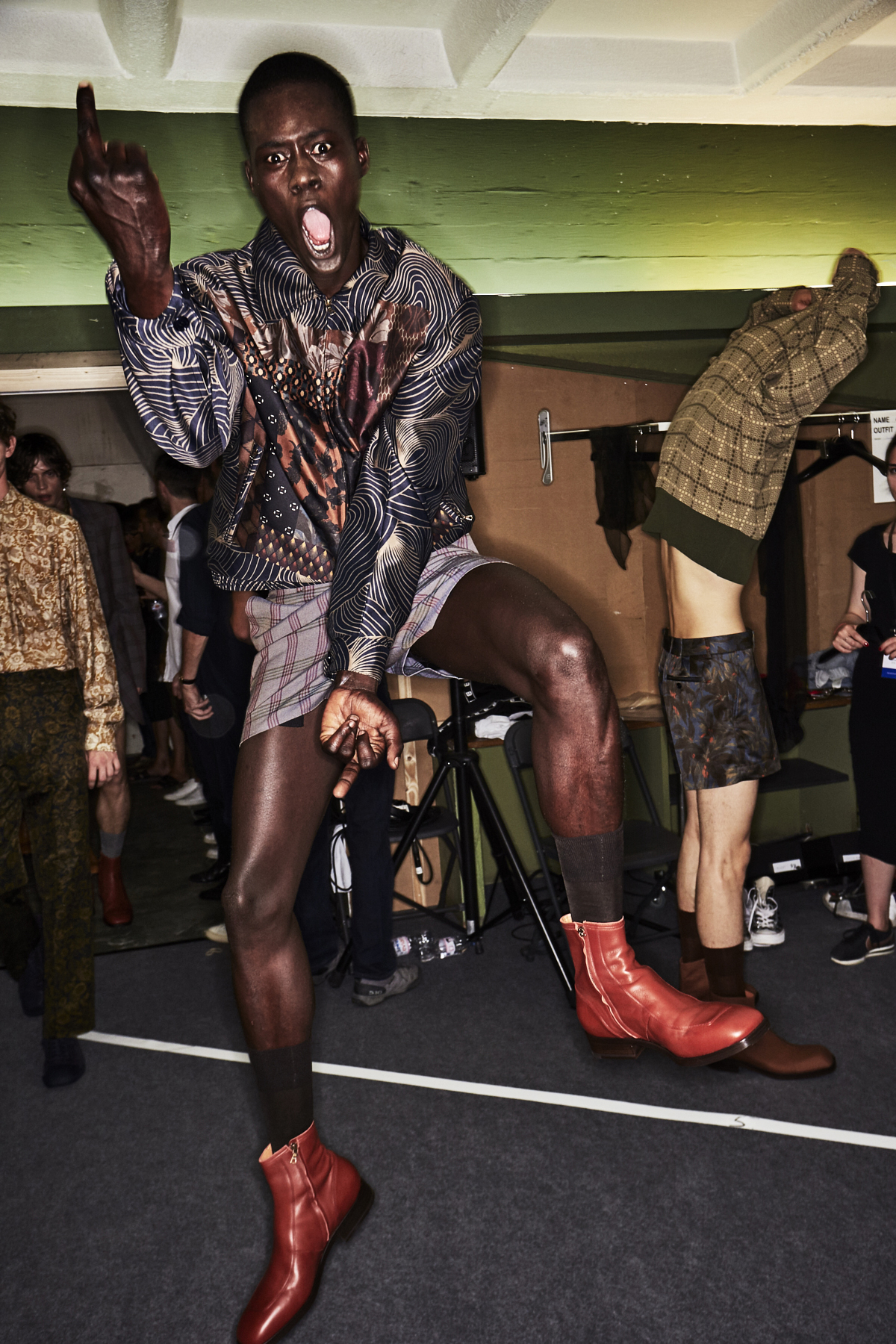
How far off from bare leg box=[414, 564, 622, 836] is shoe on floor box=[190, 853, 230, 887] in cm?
301

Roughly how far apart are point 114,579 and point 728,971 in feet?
8.87

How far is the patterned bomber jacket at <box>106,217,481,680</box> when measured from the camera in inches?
57.4

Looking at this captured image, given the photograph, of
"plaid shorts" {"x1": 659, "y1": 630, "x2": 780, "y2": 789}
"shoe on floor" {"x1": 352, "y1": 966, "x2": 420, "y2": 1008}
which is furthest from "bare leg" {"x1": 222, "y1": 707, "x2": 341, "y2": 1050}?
"shoe on floor" {"x1": 352, "y1": 966, "x2": 420, "y2": 1008}

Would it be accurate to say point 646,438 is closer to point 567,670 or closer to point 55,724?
point 55,724

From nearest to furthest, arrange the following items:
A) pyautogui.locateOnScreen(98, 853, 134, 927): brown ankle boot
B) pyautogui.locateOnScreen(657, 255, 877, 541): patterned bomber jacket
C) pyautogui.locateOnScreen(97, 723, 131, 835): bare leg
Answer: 1. pyautogui.locateOnScreen(657, 255, 877, 541): patterned bomber jacket
2. pyautogui.locateOnScreen(97, 723, 131, 835): bare leg
3. pyautogui.locateOnScreen(98, 853, 134, 927): brown ankle boot

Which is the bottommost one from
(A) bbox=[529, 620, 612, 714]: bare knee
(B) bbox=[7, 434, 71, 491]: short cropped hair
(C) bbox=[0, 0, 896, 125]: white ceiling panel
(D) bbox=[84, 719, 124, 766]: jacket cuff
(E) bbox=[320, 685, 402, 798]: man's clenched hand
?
(D) bbox=[84, 719, 124, 766]: jacket cuff

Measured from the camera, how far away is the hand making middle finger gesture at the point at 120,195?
1288 mm

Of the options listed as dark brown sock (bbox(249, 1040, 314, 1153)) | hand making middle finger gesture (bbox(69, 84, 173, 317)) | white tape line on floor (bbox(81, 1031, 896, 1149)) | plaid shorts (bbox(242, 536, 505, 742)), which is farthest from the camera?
white tape line on floor (bbox(81, 1031, 896, 1149))

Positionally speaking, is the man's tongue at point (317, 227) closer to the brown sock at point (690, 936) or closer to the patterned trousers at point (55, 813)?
the patterned trousers at point (55, 813)

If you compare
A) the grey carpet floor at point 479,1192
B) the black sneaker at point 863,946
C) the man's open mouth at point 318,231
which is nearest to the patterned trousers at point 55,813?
the grey carpet floor at point 479,1192

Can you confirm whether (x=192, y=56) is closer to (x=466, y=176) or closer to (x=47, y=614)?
(x=466, y=176)

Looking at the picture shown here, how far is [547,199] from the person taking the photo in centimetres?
389

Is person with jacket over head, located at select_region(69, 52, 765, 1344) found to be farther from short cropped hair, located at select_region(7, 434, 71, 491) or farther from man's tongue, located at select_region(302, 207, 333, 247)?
short cropped hair, located at select_region(7, 434, 71, 491)

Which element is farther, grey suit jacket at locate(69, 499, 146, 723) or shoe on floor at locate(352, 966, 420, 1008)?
grey suit jacket at locate(69, 499, 146, 723)
